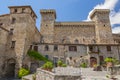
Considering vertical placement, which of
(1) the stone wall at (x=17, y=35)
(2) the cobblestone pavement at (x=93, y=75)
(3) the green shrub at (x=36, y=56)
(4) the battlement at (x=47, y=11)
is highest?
(4) the battlement at (x=47, y=11)

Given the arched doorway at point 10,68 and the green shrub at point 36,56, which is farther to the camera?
the green shrub at point 36,56

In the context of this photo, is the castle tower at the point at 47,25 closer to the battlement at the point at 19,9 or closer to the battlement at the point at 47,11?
the battlement at the point at 47,11

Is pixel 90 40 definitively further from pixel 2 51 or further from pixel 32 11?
pixel 2 51

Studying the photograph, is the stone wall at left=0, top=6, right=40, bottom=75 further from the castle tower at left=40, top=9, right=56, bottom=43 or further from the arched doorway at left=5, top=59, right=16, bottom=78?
the castle tower at left=40, top=9, right=56, bottom=43

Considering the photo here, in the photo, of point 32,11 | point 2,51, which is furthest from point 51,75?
point 32,11

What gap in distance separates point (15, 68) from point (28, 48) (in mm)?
5719

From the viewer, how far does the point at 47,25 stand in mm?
49375

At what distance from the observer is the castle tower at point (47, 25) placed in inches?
1873

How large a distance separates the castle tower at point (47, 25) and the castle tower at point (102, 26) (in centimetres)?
1361

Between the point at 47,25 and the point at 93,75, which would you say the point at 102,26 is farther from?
the point at 93,75

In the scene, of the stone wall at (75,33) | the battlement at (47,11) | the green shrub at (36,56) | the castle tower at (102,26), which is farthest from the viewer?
the battlement at (47,11)

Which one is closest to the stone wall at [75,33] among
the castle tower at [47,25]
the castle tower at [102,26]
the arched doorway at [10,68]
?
the castle tower at [47,25]

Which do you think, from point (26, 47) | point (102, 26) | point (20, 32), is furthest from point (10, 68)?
point (102, 26)

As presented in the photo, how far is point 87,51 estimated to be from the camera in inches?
1463
